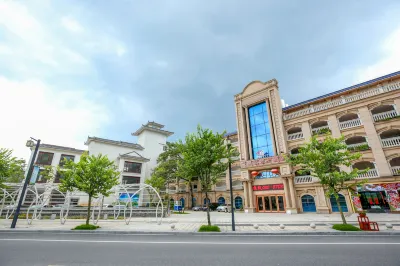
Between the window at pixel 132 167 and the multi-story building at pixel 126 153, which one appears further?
the window at pixel 132 167

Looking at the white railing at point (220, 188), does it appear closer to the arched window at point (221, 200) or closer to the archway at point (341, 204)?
the arched window at point (221, 200)

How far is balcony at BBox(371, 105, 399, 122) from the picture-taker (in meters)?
22.8

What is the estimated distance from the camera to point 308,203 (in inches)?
1000

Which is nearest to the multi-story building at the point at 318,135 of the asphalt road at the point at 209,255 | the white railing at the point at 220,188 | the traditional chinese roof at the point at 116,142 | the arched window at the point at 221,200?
the white railing at the point at 220,188

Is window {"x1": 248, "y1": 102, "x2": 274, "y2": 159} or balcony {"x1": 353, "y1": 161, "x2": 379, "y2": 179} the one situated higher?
window {"x1": 248, "y1": 102, "x2": 274, "y2": 159}

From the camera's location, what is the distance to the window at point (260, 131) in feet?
97.5

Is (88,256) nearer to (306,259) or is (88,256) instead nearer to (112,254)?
(112,254)

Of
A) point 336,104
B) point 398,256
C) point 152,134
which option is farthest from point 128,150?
point 398,256

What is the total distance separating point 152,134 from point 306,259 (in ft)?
153

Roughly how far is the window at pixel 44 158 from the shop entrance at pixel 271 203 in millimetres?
40256

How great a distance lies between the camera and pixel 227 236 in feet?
36.1

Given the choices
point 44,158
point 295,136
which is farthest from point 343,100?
point 44,158

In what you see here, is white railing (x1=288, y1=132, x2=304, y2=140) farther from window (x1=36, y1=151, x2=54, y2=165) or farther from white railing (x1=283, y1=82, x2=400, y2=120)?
window (x1=36, y1=151, x2=54, y2=165)

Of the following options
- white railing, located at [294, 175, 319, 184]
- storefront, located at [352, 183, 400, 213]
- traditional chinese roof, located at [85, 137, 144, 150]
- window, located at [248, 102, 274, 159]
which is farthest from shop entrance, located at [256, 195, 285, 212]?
traditional chinese roof, located at [85, 137, 144, 150]
